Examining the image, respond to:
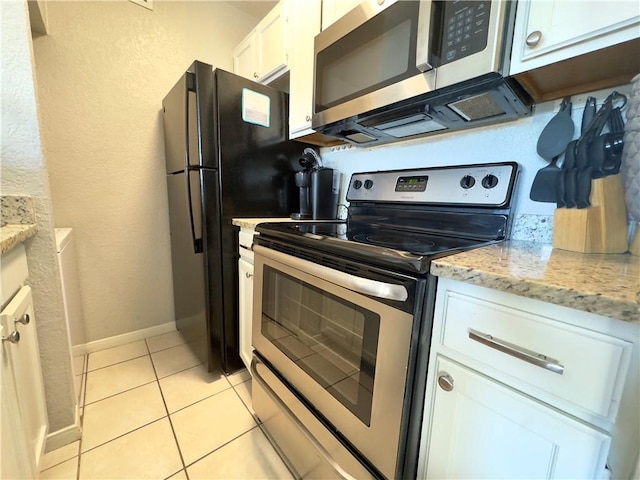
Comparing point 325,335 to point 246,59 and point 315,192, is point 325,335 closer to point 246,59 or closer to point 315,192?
point 315,192

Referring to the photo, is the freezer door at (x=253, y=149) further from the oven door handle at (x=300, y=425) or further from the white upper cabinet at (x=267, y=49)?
the oven door handle at (x=300, y=425)

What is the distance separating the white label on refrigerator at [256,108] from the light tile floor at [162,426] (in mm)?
1573

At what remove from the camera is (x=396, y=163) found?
4.56 ft

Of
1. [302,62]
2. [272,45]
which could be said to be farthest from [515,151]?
[272,45]

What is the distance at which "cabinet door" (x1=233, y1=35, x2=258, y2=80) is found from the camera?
6.10 feet

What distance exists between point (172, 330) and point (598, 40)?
2720 mm

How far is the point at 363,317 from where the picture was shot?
0.74 meters

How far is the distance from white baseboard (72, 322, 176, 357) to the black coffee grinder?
4.92 ft

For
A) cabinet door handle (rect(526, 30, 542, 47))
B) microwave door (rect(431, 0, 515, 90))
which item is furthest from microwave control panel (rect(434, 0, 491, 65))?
cabinet door handle (rect(526, 30, 542, 47))

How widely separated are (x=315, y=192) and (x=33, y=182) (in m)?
1.20

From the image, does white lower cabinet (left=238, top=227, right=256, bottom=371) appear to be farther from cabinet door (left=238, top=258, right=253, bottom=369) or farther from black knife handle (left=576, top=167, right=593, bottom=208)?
black knife handle (left=576, top=167, right=593, bottom=208)

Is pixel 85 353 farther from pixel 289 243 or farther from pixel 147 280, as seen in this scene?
pixel 289 243

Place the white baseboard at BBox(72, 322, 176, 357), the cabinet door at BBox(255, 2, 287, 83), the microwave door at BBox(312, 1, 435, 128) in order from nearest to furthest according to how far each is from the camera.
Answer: the microwave door at BBox(312, 1, 435, 128), the cabinet door at BBox(255, 2, 287, 83), the white baseboard at BBox(72, 322, 176, 357)

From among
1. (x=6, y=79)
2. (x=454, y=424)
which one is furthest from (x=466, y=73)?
(x=6, y=79)
